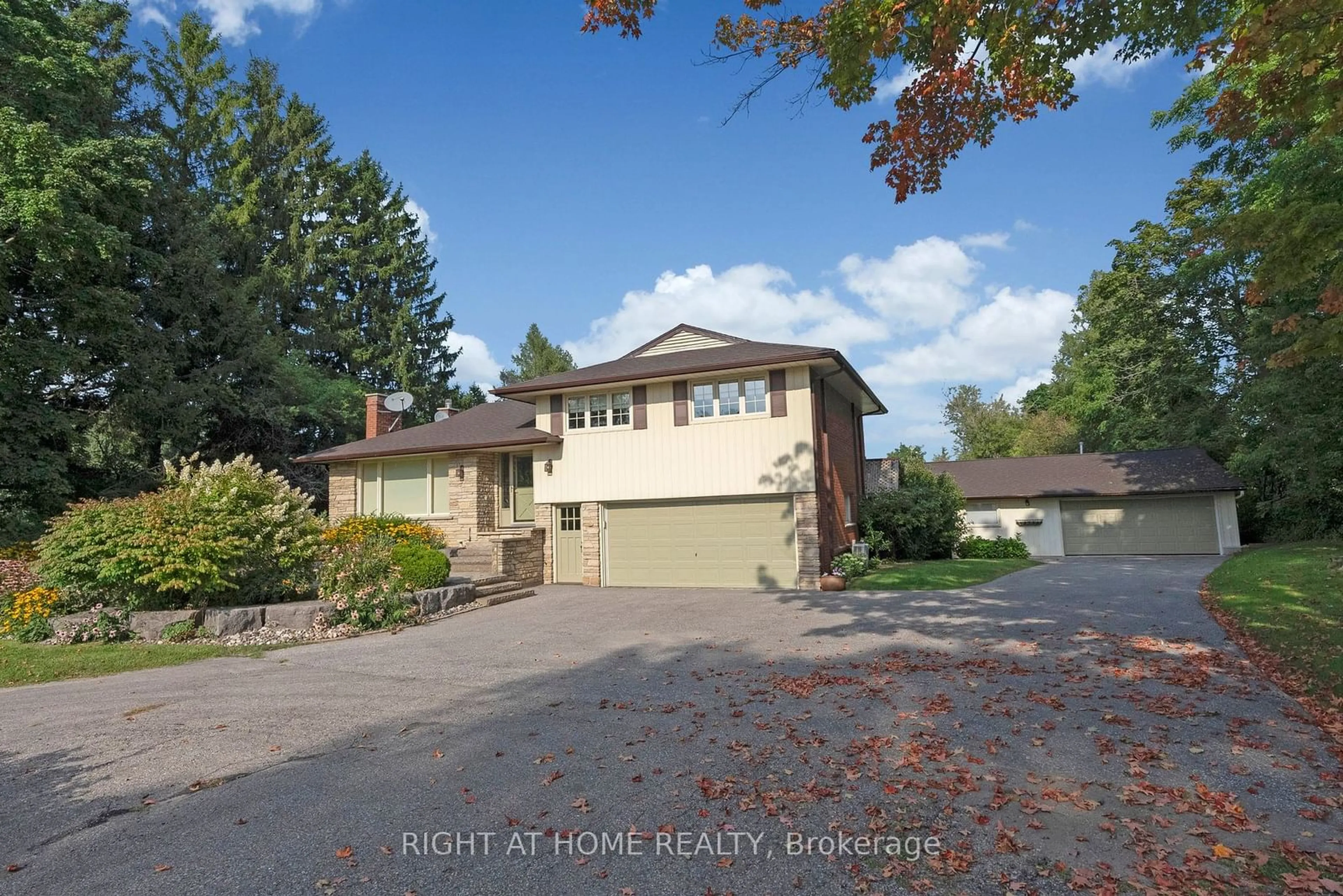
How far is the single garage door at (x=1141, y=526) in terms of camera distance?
2395 centimetres

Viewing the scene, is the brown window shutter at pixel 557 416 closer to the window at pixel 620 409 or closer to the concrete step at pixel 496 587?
the window at pixel 620 409

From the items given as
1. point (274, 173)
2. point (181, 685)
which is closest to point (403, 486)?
point (181, 685)

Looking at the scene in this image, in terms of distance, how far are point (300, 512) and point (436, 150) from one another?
23.6 feet

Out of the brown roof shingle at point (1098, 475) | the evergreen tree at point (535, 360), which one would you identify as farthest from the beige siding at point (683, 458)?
the evergreen tree at point (535, 360)

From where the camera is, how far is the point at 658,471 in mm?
16000

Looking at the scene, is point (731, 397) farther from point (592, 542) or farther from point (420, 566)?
point (420, 566)

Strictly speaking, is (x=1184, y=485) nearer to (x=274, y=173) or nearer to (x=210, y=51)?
(x=274, y=173)

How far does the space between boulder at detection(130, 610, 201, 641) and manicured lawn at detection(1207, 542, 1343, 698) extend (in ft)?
45.1

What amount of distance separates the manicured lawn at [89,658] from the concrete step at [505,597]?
4.42 m

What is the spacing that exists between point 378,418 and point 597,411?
9.51 m

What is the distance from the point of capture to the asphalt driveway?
3.34m

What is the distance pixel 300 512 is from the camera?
1220 cm

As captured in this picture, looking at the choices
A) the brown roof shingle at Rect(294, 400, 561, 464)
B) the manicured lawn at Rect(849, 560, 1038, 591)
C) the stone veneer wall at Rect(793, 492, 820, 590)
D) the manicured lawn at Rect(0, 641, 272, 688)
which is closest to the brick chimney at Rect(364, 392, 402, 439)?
the brown roof shingle at Rect(294, 400, 561, 464)

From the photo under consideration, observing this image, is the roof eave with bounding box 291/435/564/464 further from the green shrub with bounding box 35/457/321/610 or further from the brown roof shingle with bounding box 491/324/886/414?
the green shrub with bounding box 35/457/321/610
